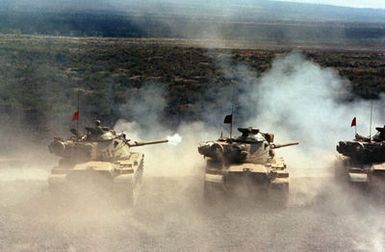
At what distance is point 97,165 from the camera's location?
22.5 m

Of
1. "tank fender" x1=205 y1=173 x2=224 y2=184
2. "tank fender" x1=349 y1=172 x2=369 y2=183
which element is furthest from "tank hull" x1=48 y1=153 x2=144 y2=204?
"tank fender" x1=349 y1=172 x2=369 y2=183

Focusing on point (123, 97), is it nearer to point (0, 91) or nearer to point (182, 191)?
point (0, 91)

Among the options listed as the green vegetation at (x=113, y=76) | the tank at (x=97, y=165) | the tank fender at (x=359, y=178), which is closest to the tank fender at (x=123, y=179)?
the tank at (x=97, y=165)

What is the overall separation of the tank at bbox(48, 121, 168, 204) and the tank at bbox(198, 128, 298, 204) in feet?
8.70

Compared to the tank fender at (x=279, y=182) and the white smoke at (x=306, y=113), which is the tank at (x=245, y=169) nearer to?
the tank fender at (x=279, y=182)

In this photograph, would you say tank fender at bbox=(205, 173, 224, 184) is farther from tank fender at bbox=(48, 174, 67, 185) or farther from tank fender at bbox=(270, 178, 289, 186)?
tank fender at bbox=(48, 174, 67, 185)

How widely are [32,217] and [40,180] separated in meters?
4.46

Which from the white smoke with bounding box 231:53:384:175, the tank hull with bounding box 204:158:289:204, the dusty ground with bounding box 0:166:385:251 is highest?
the white smoke with bounding box 231:53:384:175

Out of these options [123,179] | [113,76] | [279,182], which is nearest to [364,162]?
[279,182]

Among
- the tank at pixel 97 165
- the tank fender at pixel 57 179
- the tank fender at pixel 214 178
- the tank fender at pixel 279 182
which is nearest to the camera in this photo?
the tank fender at pixel 57 179

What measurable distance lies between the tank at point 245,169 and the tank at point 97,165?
2652 mm

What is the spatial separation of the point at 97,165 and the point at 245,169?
16.6ft

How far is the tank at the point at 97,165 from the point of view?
860 inches

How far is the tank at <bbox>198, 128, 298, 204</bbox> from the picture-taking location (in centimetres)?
2248
